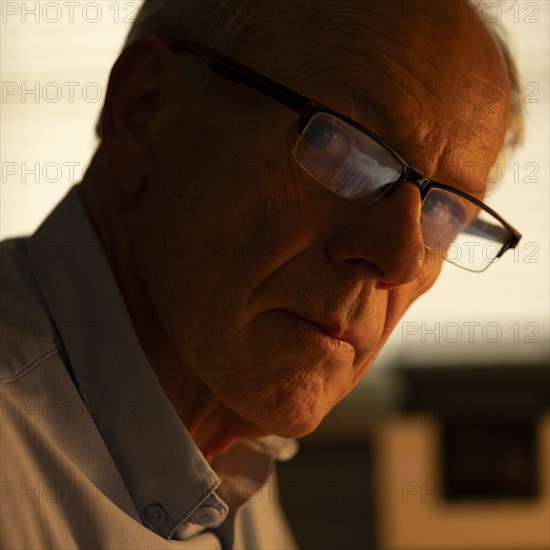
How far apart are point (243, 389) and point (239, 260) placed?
0.55 ft

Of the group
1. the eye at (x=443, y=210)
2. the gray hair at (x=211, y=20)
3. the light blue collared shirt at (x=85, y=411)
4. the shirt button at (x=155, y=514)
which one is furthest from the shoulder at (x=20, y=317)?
the eye at (x=443, y=210)

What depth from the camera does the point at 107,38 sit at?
8.97 ft

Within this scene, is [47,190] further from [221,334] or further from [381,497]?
[221,334]

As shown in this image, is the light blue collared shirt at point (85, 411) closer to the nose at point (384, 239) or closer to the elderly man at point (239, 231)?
the elderly man at point (239, 231)

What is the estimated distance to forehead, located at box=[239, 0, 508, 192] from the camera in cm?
103

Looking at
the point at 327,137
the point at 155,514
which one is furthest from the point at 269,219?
the point at 155,514

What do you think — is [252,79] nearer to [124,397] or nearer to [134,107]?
[134,107]

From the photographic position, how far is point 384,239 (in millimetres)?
996

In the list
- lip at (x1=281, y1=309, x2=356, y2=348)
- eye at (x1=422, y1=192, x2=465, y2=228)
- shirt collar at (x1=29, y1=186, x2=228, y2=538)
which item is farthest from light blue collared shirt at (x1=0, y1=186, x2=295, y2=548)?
eye at (x1=422, y1=192, x2=465, y2=228)

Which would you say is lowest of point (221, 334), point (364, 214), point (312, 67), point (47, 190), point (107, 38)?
point (47, 190)

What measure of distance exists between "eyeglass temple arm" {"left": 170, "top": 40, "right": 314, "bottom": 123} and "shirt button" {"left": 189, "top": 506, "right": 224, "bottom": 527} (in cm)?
52

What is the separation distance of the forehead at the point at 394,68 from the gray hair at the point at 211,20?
0.03 meters

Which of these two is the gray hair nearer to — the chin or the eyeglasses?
the eyeglasses

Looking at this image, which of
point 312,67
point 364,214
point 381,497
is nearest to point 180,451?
point 364,214
